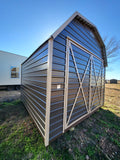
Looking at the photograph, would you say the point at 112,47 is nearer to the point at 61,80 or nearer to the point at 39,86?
the point at 61,80

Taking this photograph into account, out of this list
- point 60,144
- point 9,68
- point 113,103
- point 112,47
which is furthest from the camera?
point 112,47

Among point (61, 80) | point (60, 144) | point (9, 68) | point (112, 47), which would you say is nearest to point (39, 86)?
point (61, 80)

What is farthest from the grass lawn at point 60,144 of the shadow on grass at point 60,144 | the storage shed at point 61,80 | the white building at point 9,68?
the white building at point 9,68

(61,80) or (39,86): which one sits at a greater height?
(61,80)

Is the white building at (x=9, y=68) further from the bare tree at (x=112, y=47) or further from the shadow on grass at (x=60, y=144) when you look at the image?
the bare tree at (x=112, y=47)

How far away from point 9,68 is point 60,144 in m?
9.31

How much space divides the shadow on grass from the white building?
6.86m

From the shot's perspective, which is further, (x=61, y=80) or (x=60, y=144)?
(x=61, y=80)

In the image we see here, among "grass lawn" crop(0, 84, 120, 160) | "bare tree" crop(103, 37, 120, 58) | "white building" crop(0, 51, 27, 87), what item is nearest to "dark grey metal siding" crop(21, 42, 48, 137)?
"grass lawn" crop(0, 84, 120, 160)

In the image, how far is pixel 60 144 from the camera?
5.52 feet

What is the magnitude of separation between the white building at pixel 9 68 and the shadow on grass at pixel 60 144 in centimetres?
686

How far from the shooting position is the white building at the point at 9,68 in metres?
7.04

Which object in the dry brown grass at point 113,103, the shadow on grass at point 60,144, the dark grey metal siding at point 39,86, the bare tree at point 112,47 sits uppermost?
the bare tree at point 112,47

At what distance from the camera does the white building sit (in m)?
7.04
